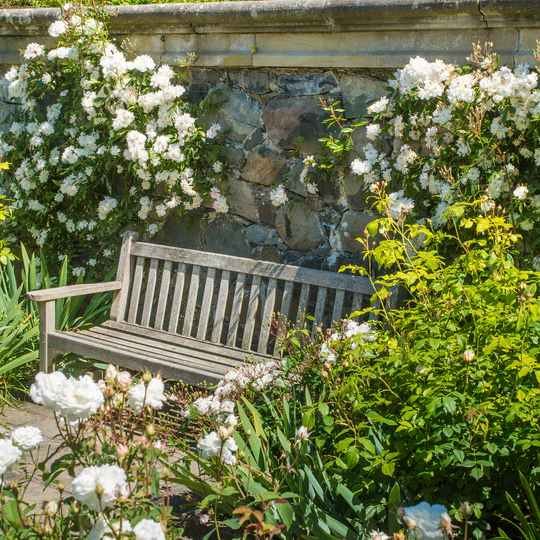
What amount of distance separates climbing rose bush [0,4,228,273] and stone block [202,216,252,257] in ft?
0.39

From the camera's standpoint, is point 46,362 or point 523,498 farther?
point 46,362

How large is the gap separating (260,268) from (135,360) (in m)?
0.83

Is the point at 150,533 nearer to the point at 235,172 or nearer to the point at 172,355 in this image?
the point at 172,355

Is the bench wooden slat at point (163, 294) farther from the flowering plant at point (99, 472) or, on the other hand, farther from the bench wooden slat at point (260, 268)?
the flowering plant at point (99, 472)

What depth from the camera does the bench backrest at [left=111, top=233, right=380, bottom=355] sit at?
3.63m

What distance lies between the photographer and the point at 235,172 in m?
4.31

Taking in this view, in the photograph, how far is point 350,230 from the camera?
3.84 m

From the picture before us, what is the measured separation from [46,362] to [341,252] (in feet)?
5.91

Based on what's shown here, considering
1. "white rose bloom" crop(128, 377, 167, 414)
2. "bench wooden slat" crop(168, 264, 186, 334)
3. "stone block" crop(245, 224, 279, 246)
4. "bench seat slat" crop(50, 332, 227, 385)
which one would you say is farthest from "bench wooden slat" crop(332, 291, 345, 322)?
"white rose bloom" crop(128, 377, 167, 414)

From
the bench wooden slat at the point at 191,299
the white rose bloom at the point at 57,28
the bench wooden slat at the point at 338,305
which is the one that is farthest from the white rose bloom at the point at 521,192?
the white rose bloom at the point at 57,28

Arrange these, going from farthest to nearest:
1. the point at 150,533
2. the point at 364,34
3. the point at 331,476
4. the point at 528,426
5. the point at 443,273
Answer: the point at 364,34 < the point at 443,273 < the point at 331,476 < the point at 528,426 < the point at 150,533

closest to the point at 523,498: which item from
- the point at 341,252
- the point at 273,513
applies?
the point at 273,513

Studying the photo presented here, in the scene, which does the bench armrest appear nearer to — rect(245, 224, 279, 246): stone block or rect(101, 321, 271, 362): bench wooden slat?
rect(101, 321, 271, 362): bench wooden slat

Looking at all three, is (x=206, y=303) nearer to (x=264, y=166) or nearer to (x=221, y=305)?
(x=221, y=305)
